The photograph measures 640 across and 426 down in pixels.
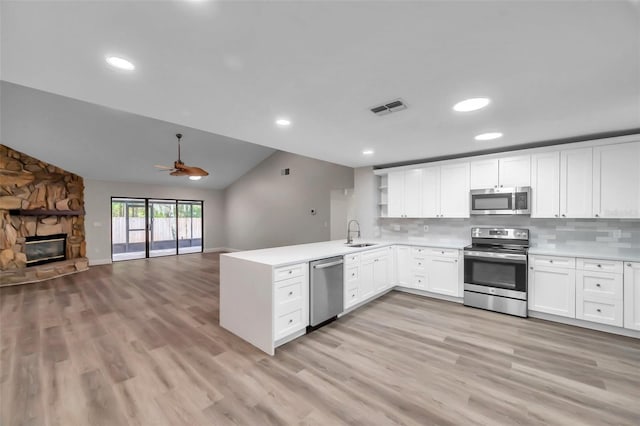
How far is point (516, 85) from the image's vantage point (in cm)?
199

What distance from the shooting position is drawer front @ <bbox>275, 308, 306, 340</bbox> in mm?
2729

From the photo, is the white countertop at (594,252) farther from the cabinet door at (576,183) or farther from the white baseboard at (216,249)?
the white baseboard at (216,249)

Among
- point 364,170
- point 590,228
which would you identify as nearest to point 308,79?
point 364,170

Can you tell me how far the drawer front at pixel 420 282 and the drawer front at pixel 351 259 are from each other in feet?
4.38

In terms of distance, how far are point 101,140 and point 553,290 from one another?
844cm

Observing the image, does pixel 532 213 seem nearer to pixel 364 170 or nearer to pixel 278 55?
pixel 364 170

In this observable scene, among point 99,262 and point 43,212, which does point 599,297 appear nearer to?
point 43,212

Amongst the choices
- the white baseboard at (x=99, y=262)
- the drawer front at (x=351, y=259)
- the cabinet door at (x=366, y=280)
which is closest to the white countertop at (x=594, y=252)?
the cabinet door at (x=366, y=280)

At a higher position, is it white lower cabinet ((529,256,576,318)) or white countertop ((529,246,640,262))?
white countertop ((529,246,640,262))

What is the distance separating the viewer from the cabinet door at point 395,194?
4.82m

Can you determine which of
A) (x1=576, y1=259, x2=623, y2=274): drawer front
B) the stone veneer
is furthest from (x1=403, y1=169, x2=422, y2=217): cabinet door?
the stone veneer

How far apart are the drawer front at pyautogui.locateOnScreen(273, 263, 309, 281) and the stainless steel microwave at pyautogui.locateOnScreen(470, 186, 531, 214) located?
2.82m

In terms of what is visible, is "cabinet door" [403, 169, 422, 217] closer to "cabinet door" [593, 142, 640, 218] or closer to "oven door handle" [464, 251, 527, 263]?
"oven door handle" [464, 251, 527, 263]

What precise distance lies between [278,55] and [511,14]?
1228mm
